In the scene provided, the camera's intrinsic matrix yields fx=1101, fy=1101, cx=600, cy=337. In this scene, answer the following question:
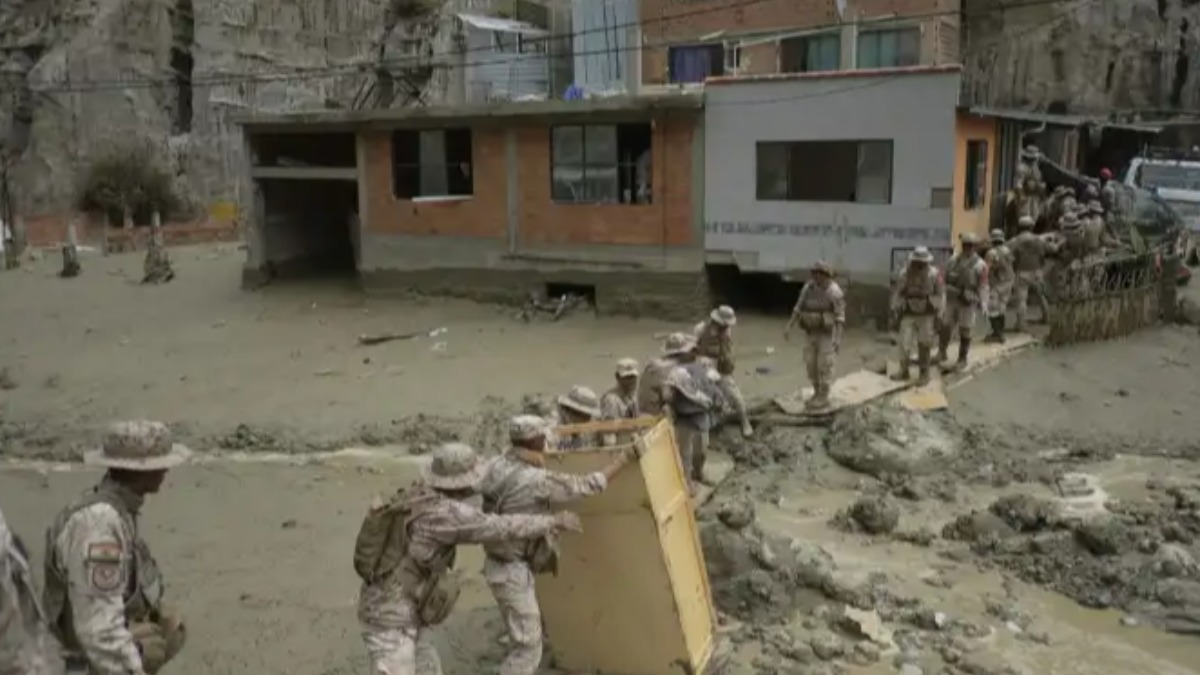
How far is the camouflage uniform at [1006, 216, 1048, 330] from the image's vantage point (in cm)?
1510

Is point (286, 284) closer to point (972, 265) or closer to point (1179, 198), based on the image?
point (972, 265)

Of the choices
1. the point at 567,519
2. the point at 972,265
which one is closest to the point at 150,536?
the point at 567,519

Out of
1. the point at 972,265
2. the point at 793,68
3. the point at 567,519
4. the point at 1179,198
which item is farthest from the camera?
the point at 793,68

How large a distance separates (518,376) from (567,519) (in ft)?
32.7

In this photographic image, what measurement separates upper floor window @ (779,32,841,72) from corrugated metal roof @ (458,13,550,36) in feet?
24.8

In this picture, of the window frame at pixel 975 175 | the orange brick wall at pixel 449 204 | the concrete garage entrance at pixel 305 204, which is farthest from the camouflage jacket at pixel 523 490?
the concrete garage entrance at pixel 305 204

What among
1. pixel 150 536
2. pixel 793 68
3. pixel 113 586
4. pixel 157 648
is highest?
pixel 793 68

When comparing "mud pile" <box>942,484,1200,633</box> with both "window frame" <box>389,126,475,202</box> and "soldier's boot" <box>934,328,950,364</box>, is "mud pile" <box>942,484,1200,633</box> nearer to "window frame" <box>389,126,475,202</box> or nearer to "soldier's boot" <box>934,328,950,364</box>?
"soldier's boot" <box>934,328,950,364</box>

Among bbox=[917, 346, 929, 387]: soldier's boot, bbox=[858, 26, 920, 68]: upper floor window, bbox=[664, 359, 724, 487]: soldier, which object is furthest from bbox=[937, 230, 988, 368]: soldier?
bbox=[858, 26, 920, 68]: upper floor window

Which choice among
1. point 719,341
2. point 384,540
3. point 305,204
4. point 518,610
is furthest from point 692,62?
point 384,540

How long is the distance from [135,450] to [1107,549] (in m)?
7.12

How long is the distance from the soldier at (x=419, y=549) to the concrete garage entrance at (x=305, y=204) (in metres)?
18.1

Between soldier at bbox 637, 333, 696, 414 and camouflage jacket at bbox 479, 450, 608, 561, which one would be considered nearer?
camouflage jacket at bbox 479, 450, 608, 561

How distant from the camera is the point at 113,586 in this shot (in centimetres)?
386
